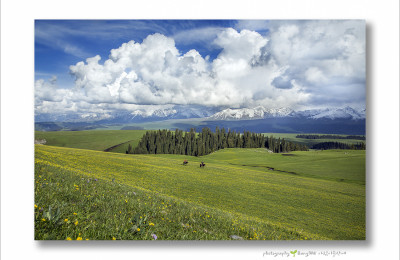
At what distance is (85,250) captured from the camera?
30.8 ft

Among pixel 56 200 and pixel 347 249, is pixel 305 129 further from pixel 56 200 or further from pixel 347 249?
pixel 56 200

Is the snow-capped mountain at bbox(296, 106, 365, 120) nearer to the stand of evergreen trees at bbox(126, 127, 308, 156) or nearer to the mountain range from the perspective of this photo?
the mountain range

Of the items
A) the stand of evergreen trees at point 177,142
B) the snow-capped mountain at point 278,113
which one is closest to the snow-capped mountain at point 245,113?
the snow-capped mountain at point 278,113

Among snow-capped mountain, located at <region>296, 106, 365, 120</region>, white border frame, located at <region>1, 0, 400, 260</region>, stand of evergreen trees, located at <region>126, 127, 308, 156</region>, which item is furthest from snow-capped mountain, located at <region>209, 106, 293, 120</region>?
white border frame, located at <region>1, 0, 400, 260</region>

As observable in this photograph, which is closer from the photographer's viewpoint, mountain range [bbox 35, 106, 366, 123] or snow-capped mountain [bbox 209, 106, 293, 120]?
mountain range [bbox 35, 106, 366, 123]

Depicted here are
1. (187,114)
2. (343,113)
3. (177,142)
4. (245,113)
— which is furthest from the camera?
(177,142)

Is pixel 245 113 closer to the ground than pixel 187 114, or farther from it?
farther from it

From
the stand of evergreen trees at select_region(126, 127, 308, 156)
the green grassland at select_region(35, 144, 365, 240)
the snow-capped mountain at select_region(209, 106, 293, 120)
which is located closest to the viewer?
the green grassland at select_region(35, 144, 365, 240)
